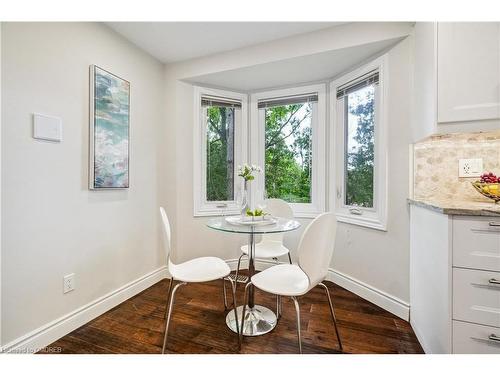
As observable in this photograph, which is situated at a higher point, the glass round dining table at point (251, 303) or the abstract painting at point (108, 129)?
the abstract painting at point (108, 129)

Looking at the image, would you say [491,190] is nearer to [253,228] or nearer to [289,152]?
[253,228]

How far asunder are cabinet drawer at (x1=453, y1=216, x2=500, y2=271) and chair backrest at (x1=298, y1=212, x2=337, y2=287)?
59cm

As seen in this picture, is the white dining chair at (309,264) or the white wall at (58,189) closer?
the white dining chair at (309,264)

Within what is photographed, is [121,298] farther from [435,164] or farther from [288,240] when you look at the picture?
[435,164]

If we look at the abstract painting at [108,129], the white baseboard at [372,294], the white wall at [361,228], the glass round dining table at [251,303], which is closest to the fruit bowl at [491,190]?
the white wall at [361,228]

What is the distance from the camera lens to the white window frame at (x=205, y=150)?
2.79 meters

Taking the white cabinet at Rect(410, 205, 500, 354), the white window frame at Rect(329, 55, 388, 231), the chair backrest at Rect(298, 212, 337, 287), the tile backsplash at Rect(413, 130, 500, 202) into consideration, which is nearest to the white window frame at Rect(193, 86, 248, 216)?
the white window frame at Rect(329, 55, 388, 231)

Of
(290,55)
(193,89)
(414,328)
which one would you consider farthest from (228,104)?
(414,328)

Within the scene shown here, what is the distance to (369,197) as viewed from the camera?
2.31 metres

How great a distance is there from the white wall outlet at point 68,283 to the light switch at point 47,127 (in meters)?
0.95

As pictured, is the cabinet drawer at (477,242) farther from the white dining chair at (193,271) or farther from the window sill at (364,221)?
the white dining chair at (193,271)

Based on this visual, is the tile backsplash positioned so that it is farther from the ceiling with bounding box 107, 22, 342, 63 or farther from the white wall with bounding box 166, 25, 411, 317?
the ceiling with bounding box 107, 22, 342, 63

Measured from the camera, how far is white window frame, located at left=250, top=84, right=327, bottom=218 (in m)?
2.71
